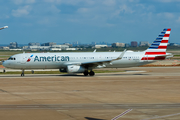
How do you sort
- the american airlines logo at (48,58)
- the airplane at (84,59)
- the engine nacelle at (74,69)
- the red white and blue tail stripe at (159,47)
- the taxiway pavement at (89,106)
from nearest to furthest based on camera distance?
the taxiway pavement at (89,106) < the engine nacelle at (74,69) < the airplane at (84,59) < the american airlines logo at (48,58) < the red white and blue tail stripe at (159,47)

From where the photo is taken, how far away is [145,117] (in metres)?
15.9

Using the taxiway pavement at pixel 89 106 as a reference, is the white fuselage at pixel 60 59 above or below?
above

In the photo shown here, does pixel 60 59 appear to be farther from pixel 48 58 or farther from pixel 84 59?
pixel 84 59

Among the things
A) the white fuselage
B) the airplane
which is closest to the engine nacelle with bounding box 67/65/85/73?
the airplane

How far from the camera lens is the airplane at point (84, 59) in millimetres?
44281

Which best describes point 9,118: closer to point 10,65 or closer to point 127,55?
point 10,65

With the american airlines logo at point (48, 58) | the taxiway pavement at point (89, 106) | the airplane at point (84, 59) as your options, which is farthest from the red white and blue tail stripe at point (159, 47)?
the taxiway pavement at point (89, 106)

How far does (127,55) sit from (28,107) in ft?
101

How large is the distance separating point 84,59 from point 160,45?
14.0 meters

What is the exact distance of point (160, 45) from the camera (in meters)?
49.0

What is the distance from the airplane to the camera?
44.3 meters

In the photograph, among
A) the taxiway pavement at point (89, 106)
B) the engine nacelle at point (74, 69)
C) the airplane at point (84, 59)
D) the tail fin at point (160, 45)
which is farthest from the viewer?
the tail fin at point (160, 45)

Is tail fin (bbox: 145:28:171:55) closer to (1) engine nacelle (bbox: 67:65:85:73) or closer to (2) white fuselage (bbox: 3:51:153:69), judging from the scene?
(2) white fuselage (bbox: 3:51:153:69)

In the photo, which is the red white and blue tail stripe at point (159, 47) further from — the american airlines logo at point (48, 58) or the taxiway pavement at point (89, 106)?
the taxiway pavement at point (89, 106)
